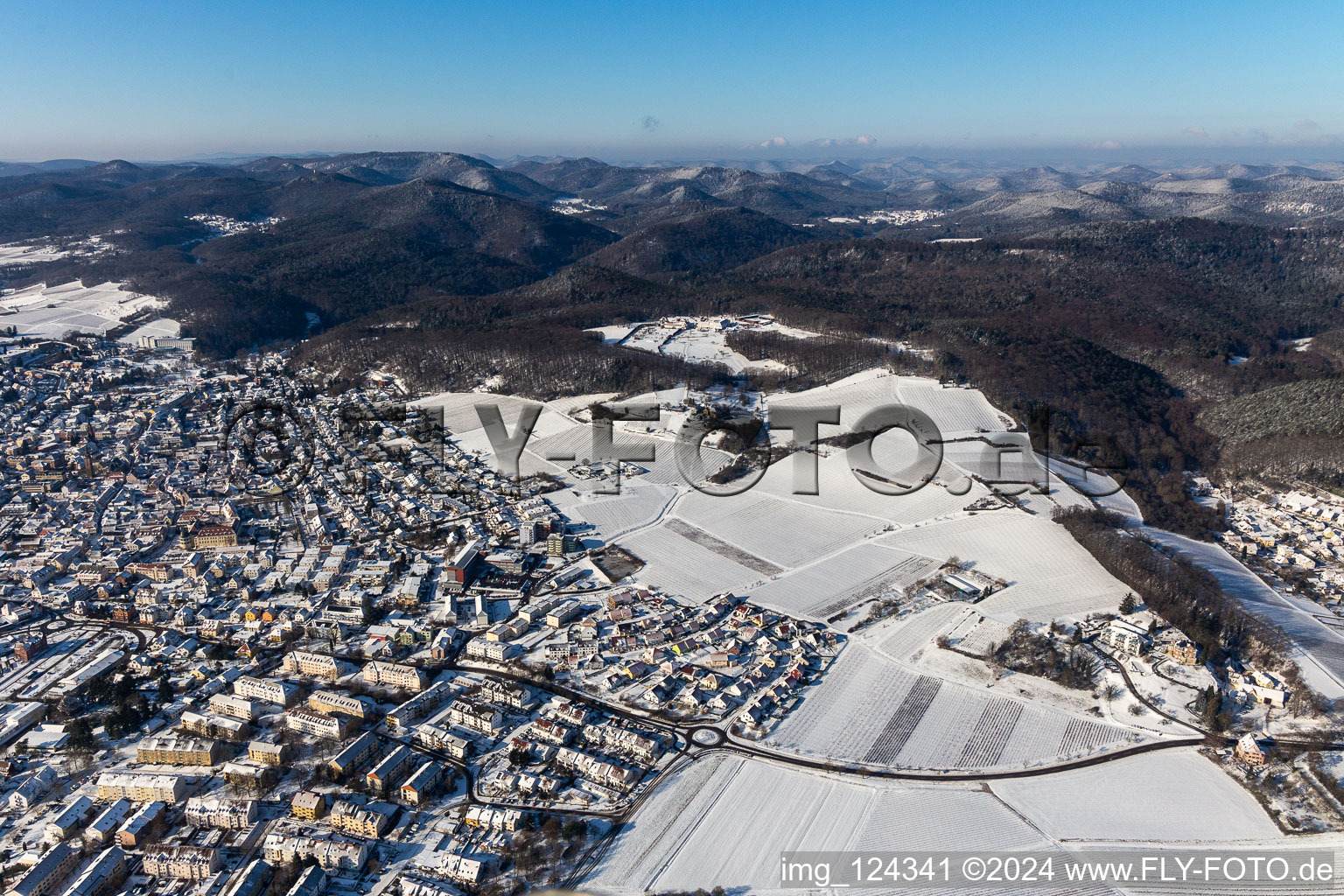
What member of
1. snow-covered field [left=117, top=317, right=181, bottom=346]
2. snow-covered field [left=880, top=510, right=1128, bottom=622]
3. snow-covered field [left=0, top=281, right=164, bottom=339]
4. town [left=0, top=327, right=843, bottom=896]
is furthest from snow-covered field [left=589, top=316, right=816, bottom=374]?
snow-covered field [left=0, top=281, right=164, bottom=339]

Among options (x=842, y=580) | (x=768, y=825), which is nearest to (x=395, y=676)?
(x=768, y=825)

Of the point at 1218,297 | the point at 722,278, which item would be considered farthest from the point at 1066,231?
the point at 722,278

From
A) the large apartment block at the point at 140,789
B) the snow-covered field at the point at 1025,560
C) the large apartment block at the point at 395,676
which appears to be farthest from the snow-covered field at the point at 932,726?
the large apartment block at the point at 140,789

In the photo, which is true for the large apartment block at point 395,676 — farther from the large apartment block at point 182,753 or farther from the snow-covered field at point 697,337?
the snow-covered field at point 697,337

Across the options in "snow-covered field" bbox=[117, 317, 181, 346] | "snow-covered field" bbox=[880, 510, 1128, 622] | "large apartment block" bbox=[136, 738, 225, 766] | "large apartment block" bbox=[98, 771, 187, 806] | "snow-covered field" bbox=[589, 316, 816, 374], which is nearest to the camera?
"large apartment block" bbox=[98, 771, 187, 806]

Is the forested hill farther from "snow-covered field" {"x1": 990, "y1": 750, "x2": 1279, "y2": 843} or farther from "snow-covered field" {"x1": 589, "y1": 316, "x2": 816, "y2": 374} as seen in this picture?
"snow-covered field" {"x1": 990, "y1": 750, "x2": 1279, "y2": 843}

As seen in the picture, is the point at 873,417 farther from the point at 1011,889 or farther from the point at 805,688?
the point at 1011,889

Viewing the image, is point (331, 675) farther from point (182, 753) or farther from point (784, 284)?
point (784, 284)

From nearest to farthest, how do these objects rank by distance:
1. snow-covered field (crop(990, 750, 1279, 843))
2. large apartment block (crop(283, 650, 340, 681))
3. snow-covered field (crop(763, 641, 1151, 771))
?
snow-covered field (crop(990, 750, 1279, 843))
snow-covered field (crop(763, 641, 1151, 771))
large apartment block (crop(283, 650, 340, 681))
